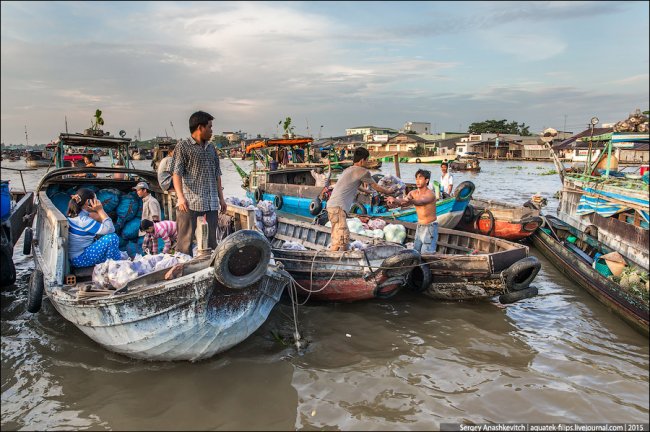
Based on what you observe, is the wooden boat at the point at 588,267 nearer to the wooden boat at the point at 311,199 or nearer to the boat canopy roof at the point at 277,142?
the wooden boat at the point at 311,199

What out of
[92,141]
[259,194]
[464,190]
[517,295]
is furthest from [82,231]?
[259,194]

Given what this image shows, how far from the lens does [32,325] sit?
236 inches

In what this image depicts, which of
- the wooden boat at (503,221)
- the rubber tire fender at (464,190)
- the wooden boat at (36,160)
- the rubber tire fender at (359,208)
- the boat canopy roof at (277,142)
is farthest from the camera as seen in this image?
the wooden boat at (36,160)

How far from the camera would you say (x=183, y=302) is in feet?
13.4

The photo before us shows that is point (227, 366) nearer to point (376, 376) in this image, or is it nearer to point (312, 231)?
point (376, 376)

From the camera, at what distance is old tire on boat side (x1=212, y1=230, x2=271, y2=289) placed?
3.95 m

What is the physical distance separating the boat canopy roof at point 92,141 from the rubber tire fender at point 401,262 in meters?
6.30

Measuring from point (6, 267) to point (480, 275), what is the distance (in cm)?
763

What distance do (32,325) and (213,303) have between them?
3.56 m

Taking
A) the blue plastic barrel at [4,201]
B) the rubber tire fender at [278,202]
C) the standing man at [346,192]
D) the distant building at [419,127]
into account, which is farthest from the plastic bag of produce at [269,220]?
the distant building at [419,127]

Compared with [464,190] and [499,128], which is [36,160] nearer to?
[464,190]

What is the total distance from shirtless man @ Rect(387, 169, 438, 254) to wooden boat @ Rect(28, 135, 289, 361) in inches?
112

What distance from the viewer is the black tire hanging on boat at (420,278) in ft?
21.3

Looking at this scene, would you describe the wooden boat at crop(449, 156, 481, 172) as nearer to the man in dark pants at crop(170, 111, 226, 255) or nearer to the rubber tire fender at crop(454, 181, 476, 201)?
the rubber tire fender at crop(454, 181, 476, 201)
